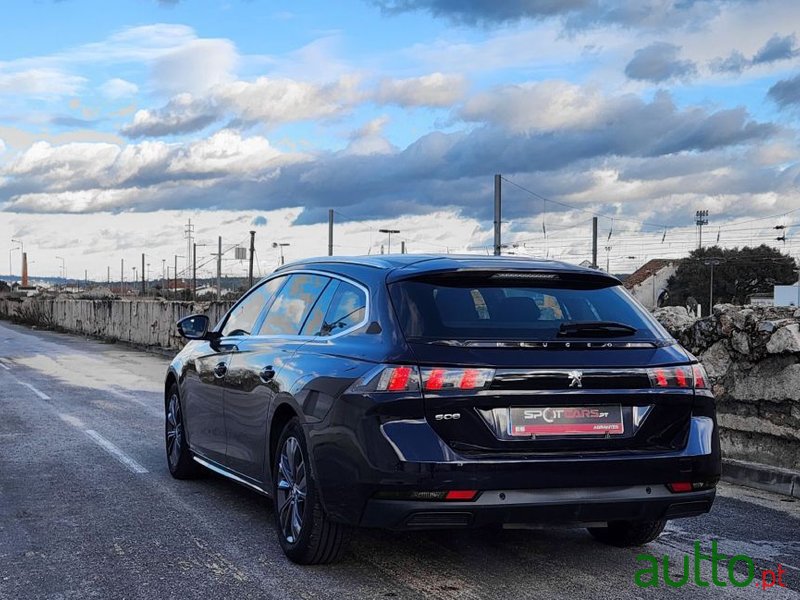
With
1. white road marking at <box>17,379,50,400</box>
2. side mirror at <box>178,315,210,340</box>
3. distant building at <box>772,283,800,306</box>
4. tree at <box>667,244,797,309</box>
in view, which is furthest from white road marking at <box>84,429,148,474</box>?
tree at <box>667,244,797,309</box>

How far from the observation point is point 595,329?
507cm

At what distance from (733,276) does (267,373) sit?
8735cm

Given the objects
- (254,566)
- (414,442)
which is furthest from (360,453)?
(254,566)

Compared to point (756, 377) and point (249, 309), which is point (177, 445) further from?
point (756, 377)

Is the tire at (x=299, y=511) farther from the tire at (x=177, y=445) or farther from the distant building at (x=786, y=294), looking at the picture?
the distant building at (x=786, y=294)

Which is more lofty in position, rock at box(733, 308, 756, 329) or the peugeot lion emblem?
rock at box(733, 308, 756, 329)

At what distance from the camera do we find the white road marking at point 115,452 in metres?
8.45

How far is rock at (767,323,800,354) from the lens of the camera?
28.3ft

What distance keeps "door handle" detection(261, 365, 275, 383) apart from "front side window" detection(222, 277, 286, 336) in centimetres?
77

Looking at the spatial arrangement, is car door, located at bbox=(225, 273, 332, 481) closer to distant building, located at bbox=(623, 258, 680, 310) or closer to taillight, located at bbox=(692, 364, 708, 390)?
taillight, located at bbox=(692, 364, 708, 390)

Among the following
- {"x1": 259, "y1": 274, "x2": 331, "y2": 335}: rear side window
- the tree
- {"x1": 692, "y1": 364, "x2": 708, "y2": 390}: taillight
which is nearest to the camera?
{"x1": 692, "y1": 364, "x2": 708, "y2": 390}: taillight

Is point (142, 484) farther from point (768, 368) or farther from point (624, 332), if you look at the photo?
point (768, 368)

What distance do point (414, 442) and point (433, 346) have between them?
458mm

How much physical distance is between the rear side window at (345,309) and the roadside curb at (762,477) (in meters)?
4.15
